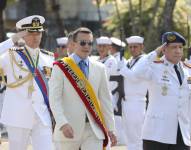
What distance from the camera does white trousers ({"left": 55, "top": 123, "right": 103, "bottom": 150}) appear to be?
696 centimetres

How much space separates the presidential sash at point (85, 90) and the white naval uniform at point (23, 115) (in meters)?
1.20

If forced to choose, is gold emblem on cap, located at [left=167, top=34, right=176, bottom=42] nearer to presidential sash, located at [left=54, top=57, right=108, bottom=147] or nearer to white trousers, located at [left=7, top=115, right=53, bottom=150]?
presidential sash, located at [left=54, top=57, right=108, bottom=147]

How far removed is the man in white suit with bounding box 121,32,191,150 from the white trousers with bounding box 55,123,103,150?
0.90m

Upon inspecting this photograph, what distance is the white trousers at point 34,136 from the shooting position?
8055mm

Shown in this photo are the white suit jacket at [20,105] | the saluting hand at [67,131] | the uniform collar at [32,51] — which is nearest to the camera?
the saluting hand at [67,131]

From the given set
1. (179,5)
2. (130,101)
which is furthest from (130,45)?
(179,5)

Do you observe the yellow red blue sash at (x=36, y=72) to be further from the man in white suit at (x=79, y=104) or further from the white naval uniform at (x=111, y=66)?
the white naval uniform at (x=111, y=66)

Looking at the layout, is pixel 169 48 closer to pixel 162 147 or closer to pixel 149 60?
pixel 149 60

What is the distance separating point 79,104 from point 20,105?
1.45 metres

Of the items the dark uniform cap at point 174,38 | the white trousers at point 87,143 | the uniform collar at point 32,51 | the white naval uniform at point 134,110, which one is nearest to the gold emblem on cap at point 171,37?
the dark uniform cap at point 174,38

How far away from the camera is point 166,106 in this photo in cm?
766

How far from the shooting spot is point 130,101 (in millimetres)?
11477

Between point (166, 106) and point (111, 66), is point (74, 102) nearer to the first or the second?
point (166, 106)

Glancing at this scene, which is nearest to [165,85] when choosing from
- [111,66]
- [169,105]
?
[169,105]
